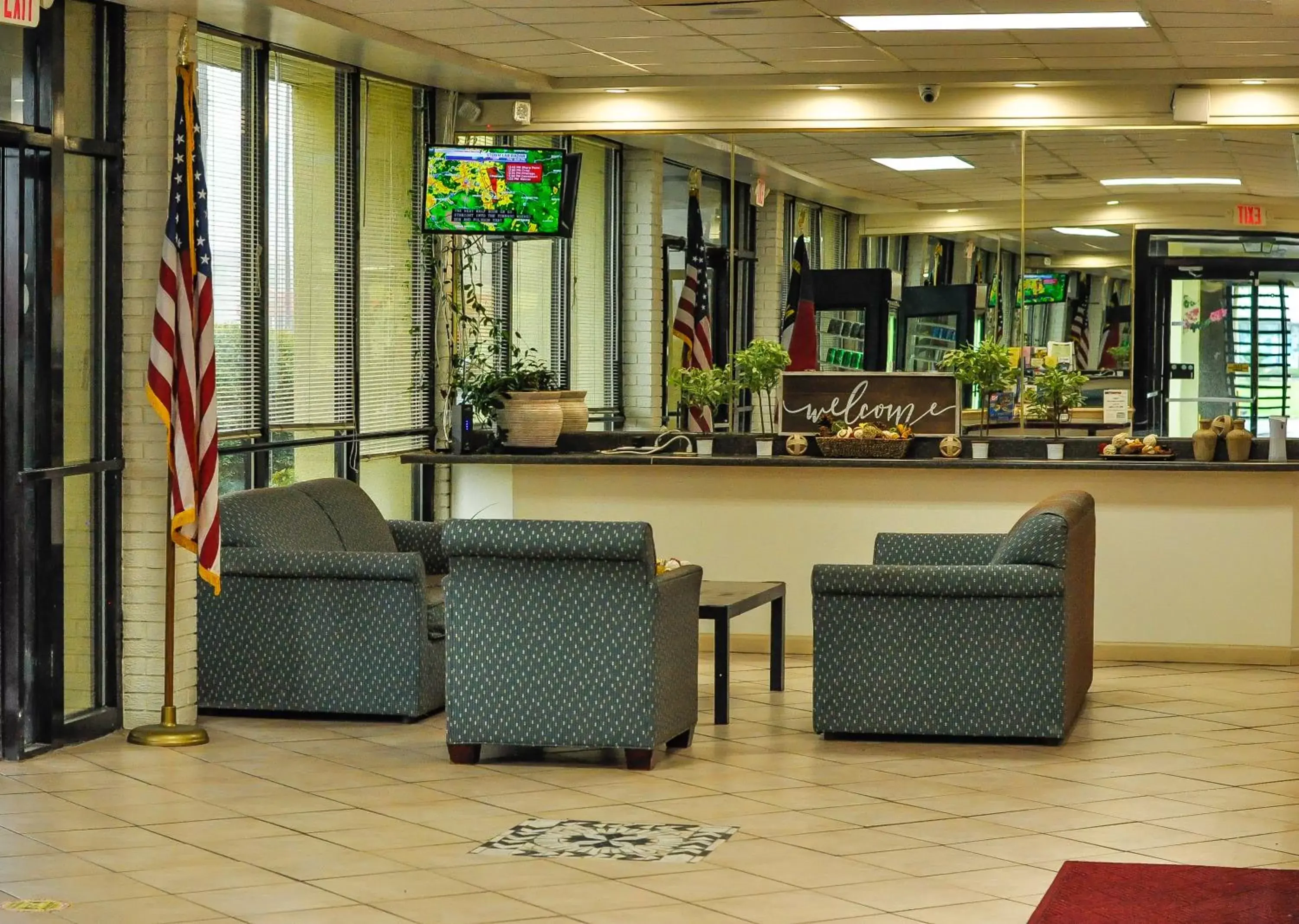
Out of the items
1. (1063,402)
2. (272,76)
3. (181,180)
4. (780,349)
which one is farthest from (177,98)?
(1063,402)

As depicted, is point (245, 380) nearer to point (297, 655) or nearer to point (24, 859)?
point (297, 655)

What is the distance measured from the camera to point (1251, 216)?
9344mm

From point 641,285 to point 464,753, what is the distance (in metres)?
4.85

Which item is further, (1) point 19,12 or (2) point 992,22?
(2) point 992,22

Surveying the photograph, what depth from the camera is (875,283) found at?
9.66 metres

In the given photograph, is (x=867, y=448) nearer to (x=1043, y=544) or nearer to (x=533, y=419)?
(x=533, y=419)

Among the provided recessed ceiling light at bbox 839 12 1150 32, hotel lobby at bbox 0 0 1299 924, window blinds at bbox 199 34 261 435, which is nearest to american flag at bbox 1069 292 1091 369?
hotel lobby at bbox 0 0 1299 924

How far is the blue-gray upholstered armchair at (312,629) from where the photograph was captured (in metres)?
7.24

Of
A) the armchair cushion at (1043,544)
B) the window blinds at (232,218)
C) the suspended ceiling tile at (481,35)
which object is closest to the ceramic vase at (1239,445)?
the armchair cushion at (1043,544)

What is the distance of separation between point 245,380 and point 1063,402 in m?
4.09

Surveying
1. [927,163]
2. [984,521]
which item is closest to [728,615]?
[984,521]

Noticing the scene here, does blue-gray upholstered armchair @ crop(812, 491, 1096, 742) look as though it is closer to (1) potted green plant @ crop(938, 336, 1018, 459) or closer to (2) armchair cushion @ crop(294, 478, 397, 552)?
(2) armchair cushion @ crop(294, 478, 397, 552)

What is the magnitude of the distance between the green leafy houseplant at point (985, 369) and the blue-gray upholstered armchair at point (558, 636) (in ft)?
11.0

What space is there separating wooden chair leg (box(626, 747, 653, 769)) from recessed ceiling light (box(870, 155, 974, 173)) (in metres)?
4.21
